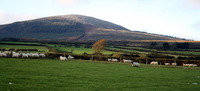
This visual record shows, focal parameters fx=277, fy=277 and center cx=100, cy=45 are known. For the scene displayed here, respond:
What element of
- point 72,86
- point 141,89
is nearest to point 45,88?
point 72,86

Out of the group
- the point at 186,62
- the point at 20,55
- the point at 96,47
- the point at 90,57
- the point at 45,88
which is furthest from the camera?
the point at 96,47

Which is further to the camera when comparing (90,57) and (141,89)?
(90,57)

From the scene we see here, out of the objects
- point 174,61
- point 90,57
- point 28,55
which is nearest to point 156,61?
point 174,61

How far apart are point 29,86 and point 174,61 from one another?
57.5m

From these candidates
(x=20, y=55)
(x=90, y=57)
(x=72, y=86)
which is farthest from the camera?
(x=90, y=57)

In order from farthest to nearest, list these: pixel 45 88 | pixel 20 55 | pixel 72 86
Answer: pixel 20 55 < pixel 72 86 < pixel 45 88

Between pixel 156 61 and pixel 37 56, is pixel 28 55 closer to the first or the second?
pixel 37 56

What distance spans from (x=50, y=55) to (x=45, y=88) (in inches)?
2087

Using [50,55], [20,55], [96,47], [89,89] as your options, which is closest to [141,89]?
[89,89]

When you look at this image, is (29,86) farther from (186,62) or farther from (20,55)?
(186,62)

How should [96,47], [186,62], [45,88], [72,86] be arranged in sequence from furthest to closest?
1. [96,47]
2. [186,62]
3. [72,86]
4. [45,88]

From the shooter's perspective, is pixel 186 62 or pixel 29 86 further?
pixel 186 62

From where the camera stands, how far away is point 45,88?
62.7 ft

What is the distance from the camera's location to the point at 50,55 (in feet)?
234
